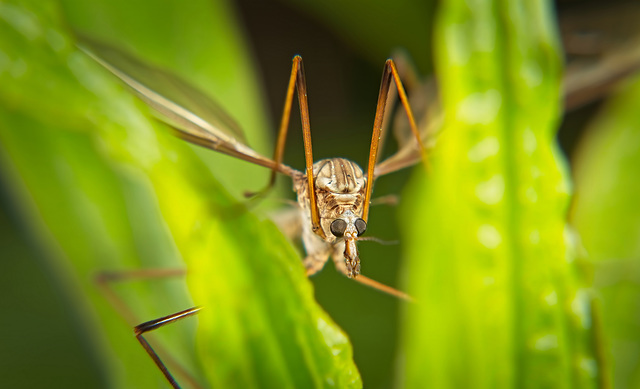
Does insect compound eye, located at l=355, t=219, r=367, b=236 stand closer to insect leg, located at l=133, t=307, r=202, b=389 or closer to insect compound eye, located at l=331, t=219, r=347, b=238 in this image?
insect compound eye, located at l=331, t=219, r=347, b=238

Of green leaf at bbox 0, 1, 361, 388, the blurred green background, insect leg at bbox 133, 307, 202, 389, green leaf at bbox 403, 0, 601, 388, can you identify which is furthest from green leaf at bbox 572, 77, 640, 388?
insect leg at bbox 133, 307, 202, 389

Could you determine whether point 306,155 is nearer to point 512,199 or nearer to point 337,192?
point 337,192

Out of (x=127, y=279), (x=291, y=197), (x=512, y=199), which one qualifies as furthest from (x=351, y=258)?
(x=291, y=197)

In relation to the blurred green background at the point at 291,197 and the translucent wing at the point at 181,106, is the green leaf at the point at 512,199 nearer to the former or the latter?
the blurred green background at the point at 291,197

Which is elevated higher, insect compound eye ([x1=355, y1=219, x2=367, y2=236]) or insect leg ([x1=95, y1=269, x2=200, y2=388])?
insect compound eye ([x1=355, y1=219, x2=367, y2=236])

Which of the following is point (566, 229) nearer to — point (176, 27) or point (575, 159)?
point (575, 159)

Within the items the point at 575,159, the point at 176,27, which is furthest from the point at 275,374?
the point at 575,159
